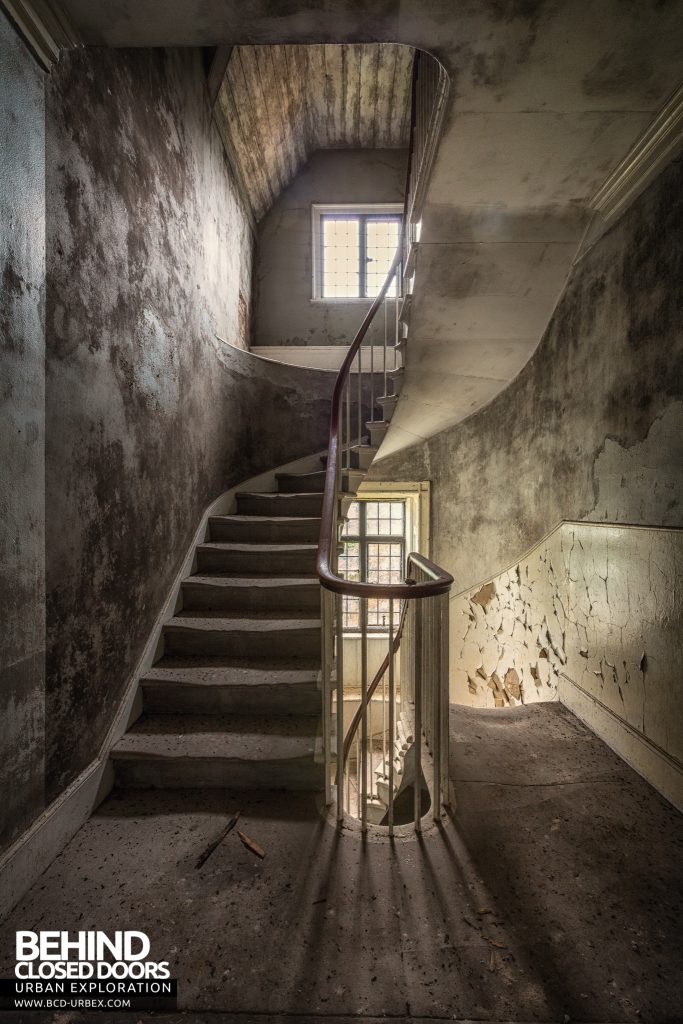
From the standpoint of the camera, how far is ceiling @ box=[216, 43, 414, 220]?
459cm

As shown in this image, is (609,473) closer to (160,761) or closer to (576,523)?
(576,523)

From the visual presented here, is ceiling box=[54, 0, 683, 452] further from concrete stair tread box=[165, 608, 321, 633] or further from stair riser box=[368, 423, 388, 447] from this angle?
concrete stair tread box=[165, 608, 321, 633]

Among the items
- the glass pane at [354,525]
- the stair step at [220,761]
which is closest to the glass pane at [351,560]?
the glass pane at [354,525]

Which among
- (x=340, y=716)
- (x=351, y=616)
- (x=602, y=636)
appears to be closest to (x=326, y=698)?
(x=340, y=716)

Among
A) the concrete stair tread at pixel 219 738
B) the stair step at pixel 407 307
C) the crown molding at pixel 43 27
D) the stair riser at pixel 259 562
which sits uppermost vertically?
the crown molding at pixel 43 27

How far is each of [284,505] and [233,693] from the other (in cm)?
180

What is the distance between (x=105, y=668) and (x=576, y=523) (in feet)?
10.2

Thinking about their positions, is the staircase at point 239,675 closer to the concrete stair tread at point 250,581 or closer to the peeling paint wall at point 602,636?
the concrete stair tread at point 250,581

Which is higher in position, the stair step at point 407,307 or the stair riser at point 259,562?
the stair step at point 407,307

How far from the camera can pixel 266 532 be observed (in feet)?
12.3

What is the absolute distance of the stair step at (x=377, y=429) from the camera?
4.11 m

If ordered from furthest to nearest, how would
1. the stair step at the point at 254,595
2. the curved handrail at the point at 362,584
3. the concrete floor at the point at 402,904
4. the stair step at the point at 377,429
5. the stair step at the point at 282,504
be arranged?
the stair step at the point at 377,429 < the stair step at the point at 282,504 < the stair step at the point at 254,595 < the curved handrail at the point at 362,584 < the concrete floor at the point at 402,904

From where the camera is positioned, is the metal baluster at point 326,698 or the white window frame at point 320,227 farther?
the white window frame at point 320,227

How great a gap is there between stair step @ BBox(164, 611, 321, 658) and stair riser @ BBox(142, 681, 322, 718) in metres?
0.31
